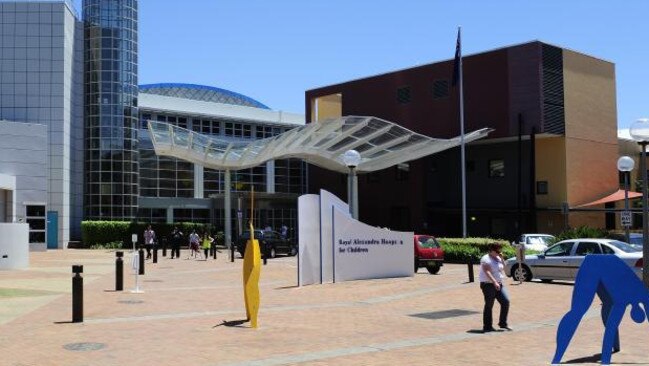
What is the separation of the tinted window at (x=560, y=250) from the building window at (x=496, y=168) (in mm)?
29511

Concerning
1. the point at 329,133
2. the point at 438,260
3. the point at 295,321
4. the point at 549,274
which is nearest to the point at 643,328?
the point at 295,321

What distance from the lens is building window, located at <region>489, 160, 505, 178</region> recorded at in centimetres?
4988

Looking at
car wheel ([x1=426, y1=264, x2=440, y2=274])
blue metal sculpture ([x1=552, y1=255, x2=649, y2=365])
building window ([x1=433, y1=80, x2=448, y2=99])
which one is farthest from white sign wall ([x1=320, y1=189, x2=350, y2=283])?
building window ([x1=433, y1=80, x2=448, y2=99])

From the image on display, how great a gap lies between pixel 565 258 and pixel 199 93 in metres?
71.1

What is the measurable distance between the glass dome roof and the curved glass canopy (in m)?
35.3

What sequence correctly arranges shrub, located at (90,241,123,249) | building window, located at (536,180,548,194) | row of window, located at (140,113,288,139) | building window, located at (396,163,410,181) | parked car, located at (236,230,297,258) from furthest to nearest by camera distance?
row of window, located at (140,113,288,139), building window, located at (396,163,410,181), shrub, located at (90,241,123,249), building window, located at (536,180,548,194), parked car, located at (236,230,297,258)

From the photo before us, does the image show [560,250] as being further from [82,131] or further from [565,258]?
[82,131]

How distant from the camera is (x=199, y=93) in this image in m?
86.3

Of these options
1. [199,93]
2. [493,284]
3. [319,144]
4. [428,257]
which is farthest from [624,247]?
[199,93]

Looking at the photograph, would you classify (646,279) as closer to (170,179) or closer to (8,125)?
(8,125)

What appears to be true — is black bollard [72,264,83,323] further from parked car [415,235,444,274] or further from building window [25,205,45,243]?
building window [25,205,45,243]

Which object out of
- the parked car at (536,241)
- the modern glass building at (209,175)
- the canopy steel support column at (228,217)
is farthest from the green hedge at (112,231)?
the parked car at (536,241)

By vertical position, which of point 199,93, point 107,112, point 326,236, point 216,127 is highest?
point 199,93

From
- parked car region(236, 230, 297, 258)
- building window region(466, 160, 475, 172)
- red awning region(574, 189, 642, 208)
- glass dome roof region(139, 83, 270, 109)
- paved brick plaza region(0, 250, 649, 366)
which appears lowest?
paved brick plaza region(0, 250, 649, 366)
